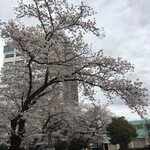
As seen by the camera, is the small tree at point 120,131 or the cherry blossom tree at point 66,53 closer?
the cherry blossom tree at point 66,53

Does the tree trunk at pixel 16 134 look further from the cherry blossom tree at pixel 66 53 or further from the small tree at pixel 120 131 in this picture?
the small tree at pixel 120 131

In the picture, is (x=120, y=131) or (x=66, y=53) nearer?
(x=66, y=53)

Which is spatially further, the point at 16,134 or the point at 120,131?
the point at 120,131

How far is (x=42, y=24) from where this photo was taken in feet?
35.6

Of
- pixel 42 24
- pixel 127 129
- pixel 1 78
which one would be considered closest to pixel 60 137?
pixel 127 129

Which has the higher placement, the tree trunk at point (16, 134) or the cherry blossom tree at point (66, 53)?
the cherry blossom tree at point (66, 53)

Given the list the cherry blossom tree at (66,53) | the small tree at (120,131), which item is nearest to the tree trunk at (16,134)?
the cherry blossom tree at (66,53)

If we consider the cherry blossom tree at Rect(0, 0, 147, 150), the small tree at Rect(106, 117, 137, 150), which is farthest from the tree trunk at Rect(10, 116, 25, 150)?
the small tree at Rect(106, 117, 137, 150)

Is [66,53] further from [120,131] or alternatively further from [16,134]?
[120,131]

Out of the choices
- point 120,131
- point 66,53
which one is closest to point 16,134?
point 66,53

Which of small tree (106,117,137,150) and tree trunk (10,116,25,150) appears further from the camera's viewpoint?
small tree (106,117,137,150)

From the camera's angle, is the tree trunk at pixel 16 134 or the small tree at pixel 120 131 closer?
the tree trunk at pixel 16 134

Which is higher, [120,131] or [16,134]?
[120,131]

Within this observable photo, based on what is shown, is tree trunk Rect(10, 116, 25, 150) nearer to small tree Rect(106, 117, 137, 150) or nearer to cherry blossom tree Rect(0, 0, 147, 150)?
cherry blossom tree Rect(0, 0, 147, 150)
